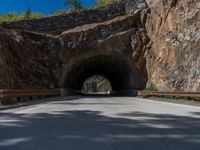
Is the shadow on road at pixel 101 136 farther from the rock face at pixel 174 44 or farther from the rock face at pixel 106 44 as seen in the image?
the rock face at pixel 106 44

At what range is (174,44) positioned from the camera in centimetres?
2783

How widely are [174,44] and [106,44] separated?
8468 millimetres

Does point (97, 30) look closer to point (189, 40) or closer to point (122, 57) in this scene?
point (122, 57)

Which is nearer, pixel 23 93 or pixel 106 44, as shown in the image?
pixel 23 93

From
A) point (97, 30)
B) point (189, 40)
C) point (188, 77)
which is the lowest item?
point (188, 77)

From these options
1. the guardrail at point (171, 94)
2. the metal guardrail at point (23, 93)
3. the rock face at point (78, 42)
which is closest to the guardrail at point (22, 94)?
the metal guardrail at point (23, 93)

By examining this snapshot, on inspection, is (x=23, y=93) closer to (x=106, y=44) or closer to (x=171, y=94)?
(x=171, y=94)

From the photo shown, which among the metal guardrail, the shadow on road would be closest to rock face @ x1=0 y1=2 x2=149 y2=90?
the metal guardrail

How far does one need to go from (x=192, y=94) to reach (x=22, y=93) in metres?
9.35

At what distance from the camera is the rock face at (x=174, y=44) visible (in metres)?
24.5

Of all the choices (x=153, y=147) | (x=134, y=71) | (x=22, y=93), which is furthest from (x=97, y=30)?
(x=153, y=147)

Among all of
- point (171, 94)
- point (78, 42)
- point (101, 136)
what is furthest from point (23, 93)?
point (78, 42)

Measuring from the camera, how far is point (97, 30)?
114 ft

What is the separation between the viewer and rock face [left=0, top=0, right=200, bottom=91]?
92.3 feet
